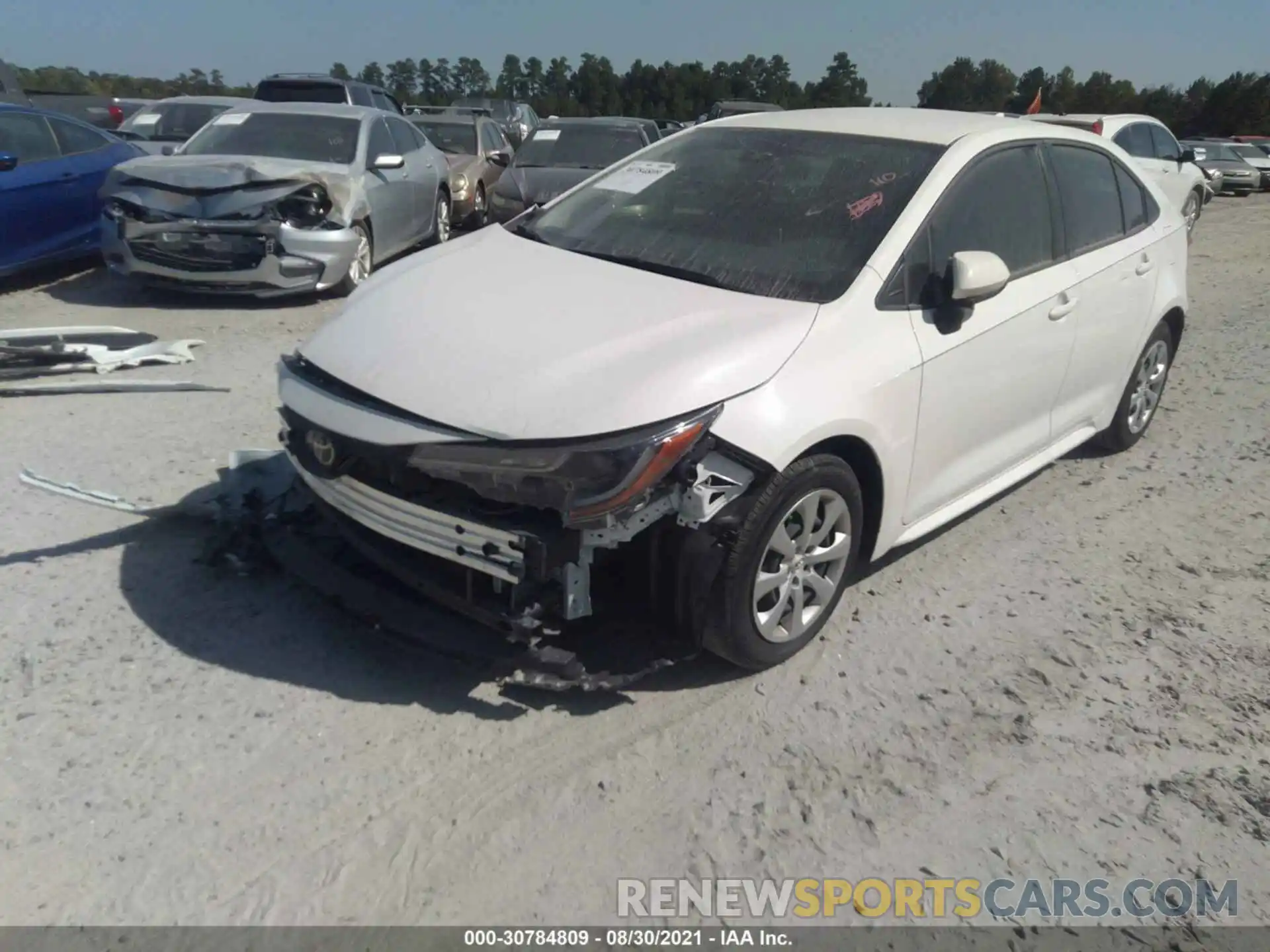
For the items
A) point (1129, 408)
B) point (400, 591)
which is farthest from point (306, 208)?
point (1129, 408)

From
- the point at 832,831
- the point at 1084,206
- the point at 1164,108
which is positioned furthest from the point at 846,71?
the point at 832,831

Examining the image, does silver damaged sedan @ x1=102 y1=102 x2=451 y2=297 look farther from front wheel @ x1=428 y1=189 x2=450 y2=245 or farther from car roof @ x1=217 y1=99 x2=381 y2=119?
front wheel @ x1=428 y1=189 x2=450 y2=245

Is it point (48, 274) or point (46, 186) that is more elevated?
point (46, 186)

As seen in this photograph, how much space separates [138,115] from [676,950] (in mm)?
13649

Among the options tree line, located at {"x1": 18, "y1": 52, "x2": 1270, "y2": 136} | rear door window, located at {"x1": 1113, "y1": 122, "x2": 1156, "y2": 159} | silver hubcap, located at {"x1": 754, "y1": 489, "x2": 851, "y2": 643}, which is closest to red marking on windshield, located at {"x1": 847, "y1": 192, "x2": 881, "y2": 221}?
silver hubcap, located at {"x1": 754, "y1": 489, "x2": 851, "y2": 643}

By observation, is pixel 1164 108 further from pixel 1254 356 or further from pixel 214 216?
pixel 214 216

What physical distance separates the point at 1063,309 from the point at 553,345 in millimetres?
2341

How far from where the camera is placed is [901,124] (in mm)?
4215

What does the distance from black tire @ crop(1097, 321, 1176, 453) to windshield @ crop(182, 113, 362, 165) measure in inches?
258

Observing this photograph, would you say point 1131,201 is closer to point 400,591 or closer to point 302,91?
point 400,591

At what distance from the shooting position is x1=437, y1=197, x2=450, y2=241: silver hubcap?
11172mm

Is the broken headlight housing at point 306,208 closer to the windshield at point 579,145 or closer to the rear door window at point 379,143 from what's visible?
the rear door window at point 379,143

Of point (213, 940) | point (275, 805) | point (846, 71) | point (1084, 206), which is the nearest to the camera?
point (213, 940)

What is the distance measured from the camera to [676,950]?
2.39 meters
